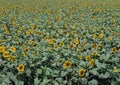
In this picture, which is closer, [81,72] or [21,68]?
[81,72]

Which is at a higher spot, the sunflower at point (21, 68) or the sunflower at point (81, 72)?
the sunflower at point (21, 68)

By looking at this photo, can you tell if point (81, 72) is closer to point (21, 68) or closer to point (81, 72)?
point (81, 72)

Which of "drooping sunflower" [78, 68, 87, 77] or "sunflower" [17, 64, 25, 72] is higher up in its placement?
"sunflower" [17, 64, 25, 72]

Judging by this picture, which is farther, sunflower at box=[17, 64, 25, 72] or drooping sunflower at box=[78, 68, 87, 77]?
sunflower at box=[17, 64, 25, 72]

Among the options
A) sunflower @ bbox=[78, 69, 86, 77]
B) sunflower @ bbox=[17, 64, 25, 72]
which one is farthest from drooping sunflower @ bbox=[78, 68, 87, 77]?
sunflower @ bbox=[17, 64, 25, 72]

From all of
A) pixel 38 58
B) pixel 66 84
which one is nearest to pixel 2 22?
pixel 38 58

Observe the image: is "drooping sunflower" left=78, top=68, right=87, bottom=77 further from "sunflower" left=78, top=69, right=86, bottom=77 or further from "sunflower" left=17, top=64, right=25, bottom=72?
"sunflower" left=17, top=64, right=25, bottom=72

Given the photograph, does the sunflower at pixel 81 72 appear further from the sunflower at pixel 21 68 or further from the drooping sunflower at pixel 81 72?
the sunflower at pixel 21 68

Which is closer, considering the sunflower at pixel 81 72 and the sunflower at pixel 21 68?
the sunflower at pixel 81 72

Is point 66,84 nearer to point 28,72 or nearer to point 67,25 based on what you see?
point 28,72

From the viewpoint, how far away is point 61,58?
4324 mm

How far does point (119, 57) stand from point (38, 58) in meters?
1.19

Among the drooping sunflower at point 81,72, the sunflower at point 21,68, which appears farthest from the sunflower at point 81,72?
the sunflower at point 21,68

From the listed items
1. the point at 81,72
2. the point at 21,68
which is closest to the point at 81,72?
the point at 81,72
